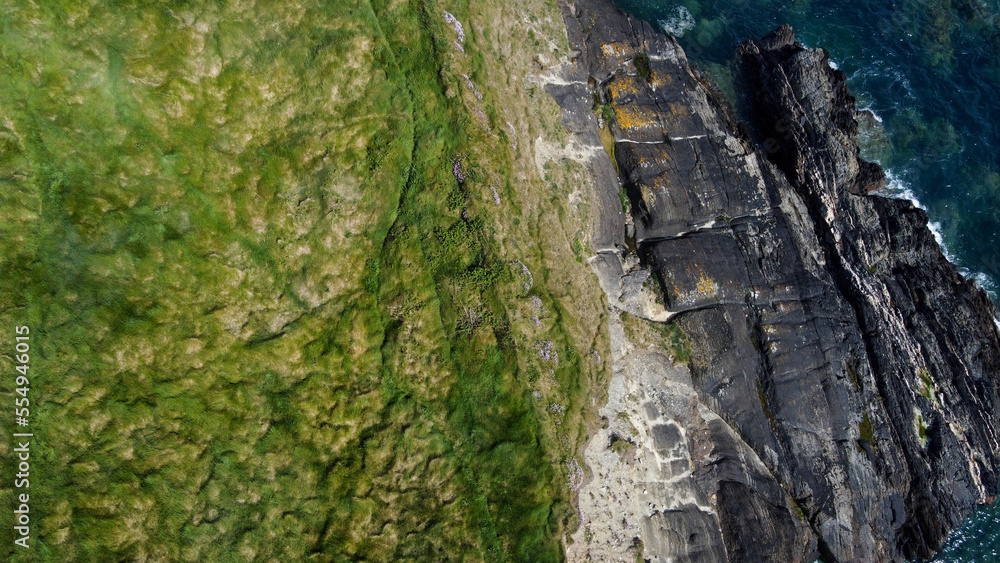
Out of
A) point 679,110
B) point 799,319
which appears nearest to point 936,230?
point 799,319

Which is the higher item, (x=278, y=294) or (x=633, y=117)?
Result: (x=633, y=117)

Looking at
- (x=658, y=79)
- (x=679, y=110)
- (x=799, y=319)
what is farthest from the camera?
(x=658, y=79)

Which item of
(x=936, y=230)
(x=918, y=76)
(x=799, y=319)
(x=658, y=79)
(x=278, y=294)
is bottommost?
(x=799, y=319)

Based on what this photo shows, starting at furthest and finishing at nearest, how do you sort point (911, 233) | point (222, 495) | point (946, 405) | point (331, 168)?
point (911, 233)
point (946, 405)
point (331, 168)
point (222, 495)

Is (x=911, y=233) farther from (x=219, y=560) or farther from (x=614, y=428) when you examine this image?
(x=219, y=560)

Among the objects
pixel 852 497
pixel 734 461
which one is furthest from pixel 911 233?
pixel 734 461

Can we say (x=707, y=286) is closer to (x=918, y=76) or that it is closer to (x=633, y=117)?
(x=633, y=117)

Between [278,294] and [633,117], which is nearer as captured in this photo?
[278,294]
